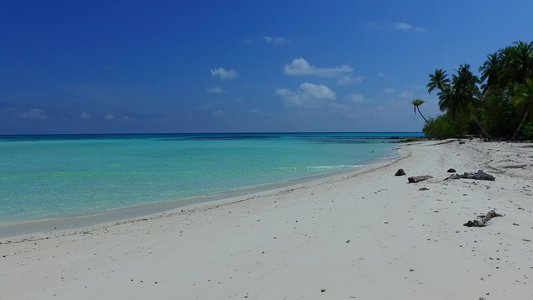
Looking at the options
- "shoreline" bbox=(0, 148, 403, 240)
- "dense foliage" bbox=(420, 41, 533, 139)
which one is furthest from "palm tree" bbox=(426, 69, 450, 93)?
"shoreline" bbox=(0, 148, 403, 240)

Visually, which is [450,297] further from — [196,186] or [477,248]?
[196,186]

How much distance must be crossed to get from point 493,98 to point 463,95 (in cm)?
470

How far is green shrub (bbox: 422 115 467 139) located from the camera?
5597 cm

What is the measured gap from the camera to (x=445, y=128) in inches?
2223

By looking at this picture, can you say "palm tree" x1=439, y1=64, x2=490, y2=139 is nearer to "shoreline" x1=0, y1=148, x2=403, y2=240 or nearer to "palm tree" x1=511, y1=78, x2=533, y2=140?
"palm tree" x1=511, y1=78, x2=533, y2=140

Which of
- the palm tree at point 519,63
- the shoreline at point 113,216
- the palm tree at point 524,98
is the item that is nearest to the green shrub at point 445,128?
the palm tree at point 519,63

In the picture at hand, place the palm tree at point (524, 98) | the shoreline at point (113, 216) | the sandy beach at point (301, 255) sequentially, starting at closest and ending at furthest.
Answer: the sandy beach at point (301, 255)
the shoreline at point (113, 216)
the palm tree at point (524, 98)

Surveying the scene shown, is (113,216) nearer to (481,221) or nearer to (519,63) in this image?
(481,221)

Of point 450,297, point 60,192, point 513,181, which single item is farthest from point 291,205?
point 60,192

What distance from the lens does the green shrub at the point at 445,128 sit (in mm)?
55969

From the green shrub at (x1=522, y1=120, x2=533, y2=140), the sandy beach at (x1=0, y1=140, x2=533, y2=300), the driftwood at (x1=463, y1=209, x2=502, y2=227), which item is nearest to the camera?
the sandy beach at (x1=0, y1=140, x2=533, y2=300)

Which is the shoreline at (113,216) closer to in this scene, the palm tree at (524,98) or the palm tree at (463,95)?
the palm tree at (524,98)

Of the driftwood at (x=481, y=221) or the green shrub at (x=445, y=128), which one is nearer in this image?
the driftwood at (x=481, y=221)

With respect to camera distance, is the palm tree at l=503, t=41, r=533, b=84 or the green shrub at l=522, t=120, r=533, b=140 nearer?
the green shrub at l=522, t=120, r=533, b=140
